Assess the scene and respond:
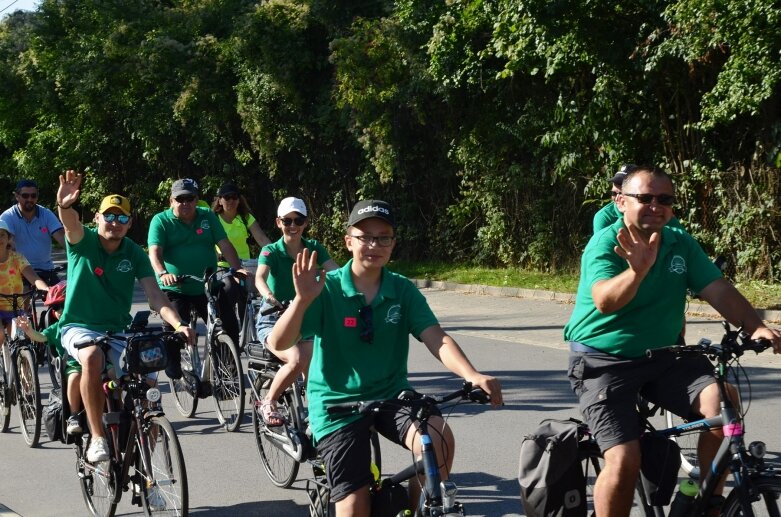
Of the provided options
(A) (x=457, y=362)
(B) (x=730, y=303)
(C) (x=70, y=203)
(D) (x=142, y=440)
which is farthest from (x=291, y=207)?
(B) (x=730, y=303)

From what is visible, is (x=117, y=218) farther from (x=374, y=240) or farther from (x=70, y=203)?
(x=374, y=240)

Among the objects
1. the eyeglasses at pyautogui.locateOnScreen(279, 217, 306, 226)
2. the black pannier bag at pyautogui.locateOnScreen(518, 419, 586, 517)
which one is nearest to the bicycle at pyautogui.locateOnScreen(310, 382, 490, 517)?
the black pannier bag at pyautogui.locateOnScreen(518, 419, 586, 517)

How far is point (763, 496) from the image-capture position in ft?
12.7

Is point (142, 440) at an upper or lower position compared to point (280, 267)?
lower

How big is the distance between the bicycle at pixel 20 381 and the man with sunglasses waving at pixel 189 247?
1.13 meters

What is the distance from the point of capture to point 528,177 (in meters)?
18.8

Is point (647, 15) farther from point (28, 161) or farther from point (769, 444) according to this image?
point (28, 161)

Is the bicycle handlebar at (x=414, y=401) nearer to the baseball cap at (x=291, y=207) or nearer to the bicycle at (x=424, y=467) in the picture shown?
the bicycle at (x=424, y=467)

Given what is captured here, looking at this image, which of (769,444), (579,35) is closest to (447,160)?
(579,35)

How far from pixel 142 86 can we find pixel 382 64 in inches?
446

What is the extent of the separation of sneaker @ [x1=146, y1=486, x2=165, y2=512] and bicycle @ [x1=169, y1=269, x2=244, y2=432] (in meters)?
2.50

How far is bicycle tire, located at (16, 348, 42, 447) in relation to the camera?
7930 millimetres

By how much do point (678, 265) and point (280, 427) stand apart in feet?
9.01

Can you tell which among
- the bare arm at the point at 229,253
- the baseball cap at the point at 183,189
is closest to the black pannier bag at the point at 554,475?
the bare arm at the point at 229,253
